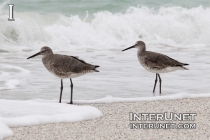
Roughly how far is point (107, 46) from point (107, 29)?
223cm

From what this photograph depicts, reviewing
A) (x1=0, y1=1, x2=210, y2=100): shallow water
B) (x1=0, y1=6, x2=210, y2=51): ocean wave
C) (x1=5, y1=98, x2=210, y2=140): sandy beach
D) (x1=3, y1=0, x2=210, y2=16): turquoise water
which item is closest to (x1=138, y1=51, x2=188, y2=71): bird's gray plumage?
(x1=0, y1=1, x2=210, y2=100): shallow water

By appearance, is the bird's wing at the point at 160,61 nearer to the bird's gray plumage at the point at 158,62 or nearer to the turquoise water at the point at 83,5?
the bird's gray plumage at the point at 158,62

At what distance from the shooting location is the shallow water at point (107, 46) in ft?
27.7

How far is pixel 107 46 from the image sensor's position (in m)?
15.3

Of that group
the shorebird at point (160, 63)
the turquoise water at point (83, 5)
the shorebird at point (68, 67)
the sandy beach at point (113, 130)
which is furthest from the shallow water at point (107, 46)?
the sandy beach at point (113, 130)

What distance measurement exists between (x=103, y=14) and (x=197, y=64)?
8874mm

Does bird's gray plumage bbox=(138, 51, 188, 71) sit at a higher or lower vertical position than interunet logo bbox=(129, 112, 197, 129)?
higher

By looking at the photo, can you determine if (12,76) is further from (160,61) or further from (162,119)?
(162,119)

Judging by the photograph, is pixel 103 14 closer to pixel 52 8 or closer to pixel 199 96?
pixel 52 8

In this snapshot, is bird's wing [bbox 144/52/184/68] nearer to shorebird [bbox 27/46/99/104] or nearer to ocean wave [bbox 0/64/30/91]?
shorebird [bbox 27/46/99/104]

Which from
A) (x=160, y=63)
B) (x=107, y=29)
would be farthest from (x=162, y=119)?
(x=107, y=29)

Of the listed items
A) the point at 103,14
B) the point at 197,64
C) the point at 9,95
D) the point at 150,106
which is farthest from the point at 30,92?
the point at 103,14

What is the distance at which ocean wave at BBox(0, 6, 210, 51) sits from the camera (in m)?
15.5

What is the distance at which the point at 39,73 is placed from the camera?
9.79 meters
